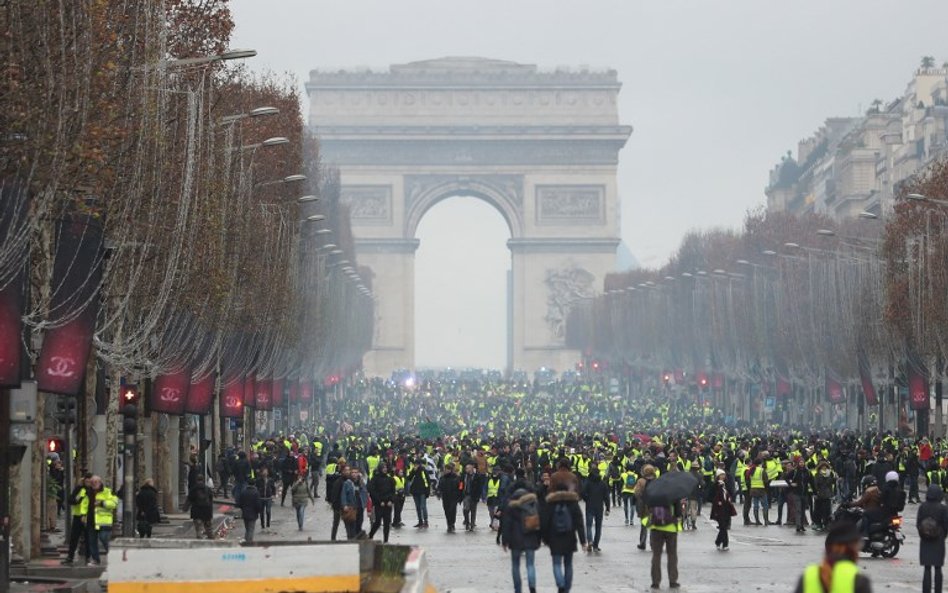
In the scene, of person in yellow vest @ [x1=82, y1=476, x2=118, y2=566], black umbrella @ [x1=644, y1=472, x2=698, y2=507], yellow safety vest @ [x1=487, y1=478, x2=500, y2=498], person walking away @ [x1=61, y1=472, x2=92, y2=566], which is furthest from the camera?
yellow safety vest @ [x1=487, y1=478, x2=500, y2=498]

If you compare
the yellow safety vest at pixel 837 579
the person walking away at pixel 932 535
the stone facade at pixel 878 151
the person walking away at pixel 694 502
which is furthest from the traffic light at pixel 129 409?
the stone facade at pixel 878 151

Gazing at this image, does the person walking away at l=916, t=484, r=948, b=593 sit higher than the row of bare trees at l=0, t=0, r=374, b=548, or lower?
lower

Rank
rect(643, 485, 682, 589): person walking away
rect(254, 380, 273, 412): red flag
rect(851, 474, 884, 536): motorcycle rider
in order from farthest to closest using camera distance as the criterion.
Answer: rect(254, 380, 273, 412): red flag, rect(851, 474, 884, 536): motorcycle rider, rect(643, 485, 682, 589): person walking away

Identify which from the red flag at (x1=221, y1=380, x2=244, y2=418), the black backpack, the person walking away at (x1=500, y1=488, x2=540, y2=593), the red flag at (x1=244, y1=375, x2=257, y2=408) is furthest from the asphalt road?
the red flag at (x1=244, y1=375, x2=257, y2=408)

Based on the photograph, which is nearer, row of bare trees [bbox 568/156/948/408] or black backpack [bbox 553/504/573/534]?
black backpack [bbox 553/504/573/534]

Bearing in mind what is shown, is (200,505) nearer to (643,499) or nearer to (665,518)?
(643,499)

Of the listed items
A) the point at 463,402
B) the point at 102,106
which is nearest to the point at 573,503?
the point at 102,106

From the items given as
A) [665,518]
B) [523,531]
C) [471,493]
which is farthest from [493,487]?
[523,531]

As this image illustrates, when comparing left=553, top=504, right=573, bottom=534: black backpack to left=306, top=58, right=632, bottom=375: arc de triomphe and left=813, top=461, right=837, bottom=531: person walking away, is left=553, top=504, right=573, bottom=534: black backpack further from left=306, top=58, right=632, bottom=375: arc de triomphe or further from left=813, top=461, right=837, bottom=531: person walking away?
left=306, top=58, right=632, bottom=375: arc de triomphe

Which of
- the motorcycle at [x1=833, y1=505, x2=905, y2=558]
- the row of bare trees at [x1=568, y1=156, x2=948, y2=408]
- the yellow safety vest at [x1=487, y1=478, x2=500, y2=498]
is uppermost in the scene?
the row of bare trees at [x1=568, y1=156, x2=948, y2=408]
